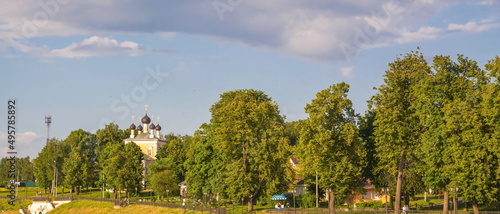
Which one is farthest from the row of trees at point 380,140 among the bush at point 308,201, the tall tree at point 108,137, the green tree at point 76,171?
the tall tree at point 108,137

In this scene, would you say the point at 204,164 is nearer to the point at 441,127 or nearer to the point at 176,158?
the point at 176,158

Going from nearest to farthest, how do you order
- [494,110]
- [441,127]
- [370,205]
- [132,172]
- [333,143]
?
[494,110]
[441,127]
[333,143]
[370,205]
[132,172]

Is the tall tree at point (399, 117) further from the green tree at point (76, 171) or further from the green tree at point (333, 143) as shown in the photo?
the green tree at point (76, 171)

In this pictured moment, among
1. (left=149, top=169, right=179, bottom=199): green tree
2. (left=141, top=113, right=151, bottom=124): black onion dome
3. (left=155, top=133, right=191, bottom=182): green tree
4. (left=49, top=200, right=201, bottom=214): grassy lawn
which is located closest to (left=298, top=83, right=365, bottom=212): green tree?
(left=49, top=200, right=201, bottom=214): grassy lawn

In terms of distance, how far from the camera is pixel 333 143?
64.8m

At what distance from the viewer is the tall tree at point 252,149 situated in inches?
2822

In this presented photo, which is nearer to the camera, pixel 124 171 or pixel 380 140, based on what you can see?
pixel 380 140

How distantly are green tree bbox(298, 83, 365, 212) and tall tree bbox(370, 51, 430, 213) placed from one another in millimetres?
2579

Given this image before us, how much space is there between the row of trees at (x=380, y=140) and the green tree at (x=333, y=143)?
10 cm

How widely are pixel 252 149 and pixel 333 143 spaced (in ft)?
37.1

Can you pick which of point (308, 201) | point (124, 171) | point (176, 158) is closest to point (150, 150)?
point (176, 158)

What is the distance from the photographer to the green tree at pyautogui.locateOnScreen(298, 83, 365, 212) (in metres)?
64.2

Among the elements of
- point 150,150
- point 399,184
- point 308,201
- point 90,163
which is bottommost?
point 308,201

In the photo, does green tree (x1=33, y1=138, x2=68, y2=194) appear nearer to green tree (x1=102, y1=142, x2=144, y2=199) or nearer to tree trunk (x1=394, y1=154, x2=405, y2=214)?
green tree (x1=102, y1=142, x2=144, y2=199)
